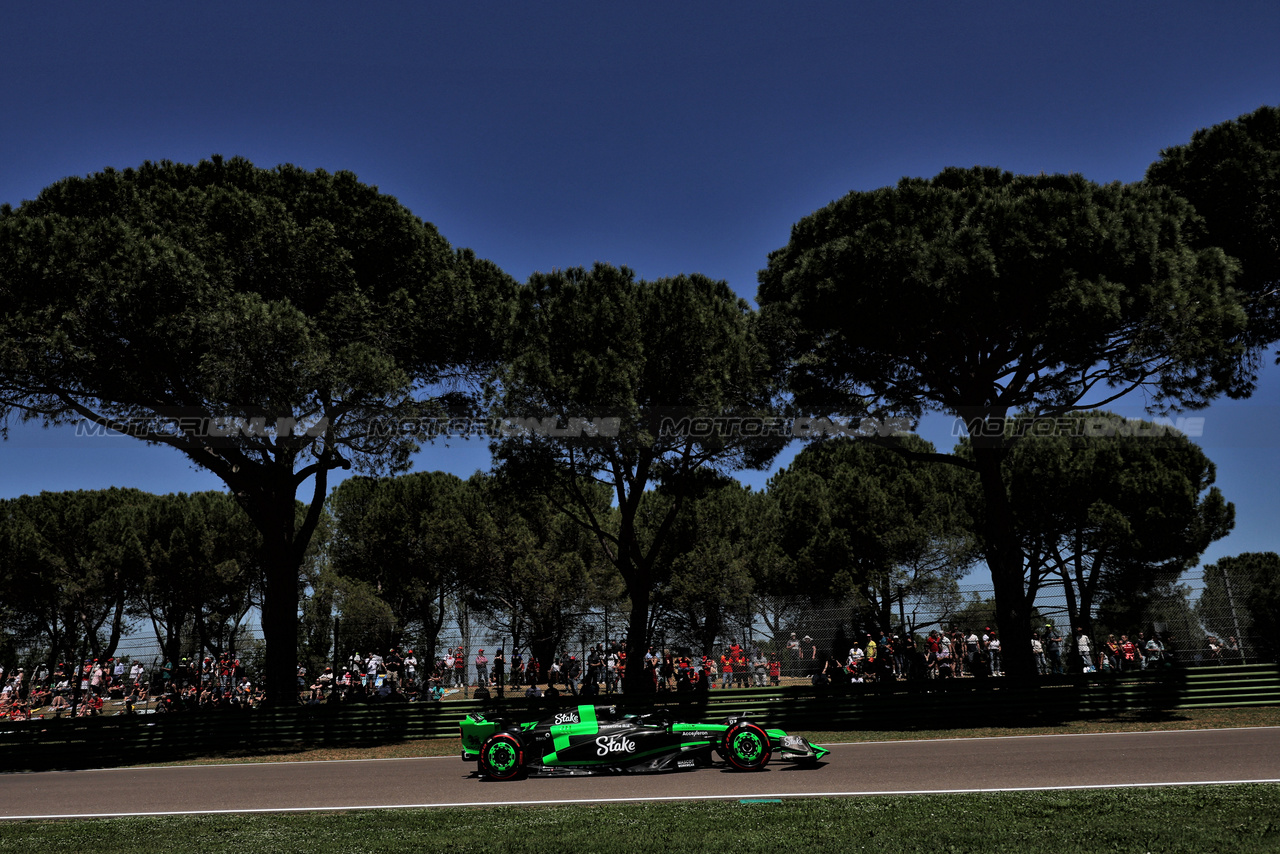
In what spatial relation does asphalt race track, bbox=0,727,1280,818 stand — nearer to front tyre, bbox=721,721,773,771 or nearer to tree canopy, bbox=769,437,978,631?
front tyre, bbox=721,721,773,771

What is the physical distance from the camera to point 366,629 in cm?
3769

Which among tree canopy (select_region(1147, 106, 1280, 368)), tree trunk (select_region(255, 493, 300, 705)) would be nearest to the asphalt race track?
tree trunk (select_region(255, 493, 300, 705))

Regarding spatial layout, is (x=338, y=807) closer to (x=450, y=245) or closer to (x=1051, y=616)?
(x=450, y=245)

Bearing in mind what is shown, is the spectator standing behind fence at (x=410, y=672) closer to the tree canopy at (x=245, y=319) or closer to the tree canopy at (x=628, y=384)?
the tree canopy at (x=245, y=319)

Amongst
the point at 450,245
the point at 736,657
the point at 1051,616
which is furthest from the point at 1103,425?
the point at 450,245

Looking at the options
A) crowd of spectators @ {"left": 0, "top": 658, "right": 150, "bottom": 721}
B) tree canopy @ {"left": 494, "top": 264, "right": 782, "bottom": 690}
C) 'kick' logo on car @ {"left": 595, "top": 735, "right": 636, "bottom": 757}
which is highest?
tree canopy @ {"left": 494, "top": 264, "right": 782, "bottom": 690}

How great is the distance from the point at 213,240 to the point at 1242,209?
21.7 m

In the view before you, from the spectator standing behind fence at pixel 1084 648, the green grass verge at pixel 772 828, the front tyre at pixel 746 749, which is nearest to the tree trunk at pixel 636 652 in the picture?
the front tyre at pixel 746 749

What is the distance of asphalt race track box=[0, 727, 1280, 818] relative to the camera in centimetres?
891

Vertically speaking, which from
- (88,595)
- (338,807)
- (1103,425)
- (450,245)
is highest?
(450,245)

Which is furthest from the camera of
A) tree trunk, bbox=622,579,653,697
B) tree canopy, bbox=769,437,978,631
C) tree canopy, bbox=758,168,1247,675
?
tree canopy, bbox=769,437,978,631

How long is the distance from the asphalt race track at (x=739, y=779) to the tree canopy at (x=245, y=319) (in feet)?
23.1

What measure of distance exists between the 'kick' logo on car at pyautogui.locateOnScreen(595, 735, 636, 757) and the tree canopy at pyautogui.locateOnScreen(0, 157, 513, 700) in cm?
959

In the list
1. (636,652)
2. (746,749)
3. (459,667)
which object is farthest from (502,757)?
(459,667)
